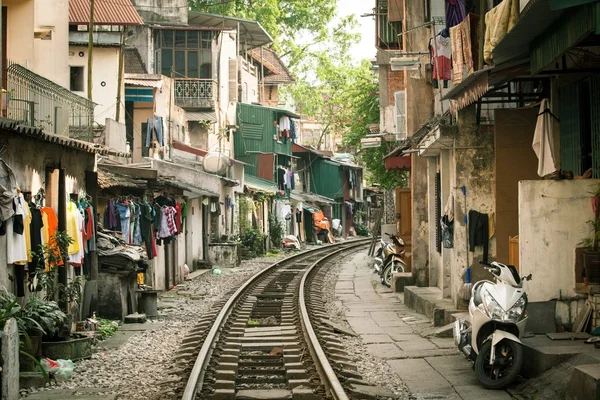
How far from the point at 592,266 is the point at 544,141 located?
2.81 meters

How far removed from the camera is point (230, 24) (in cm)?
4616

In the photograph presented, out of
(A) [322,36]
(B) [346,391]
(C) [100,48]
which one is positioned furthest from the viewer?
(A) [322,36]

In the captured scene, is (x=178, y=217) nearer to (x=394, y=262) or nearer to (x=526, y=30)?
(x=394, y=262)

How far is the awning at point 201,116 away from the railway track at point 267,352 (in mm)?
20409

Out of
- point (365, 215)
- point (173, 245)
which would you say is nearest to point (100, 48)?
point (173, 245)

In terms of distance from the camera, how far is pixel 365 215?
80.9m

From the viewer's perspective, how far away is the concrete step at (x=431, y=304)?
53.7 ft

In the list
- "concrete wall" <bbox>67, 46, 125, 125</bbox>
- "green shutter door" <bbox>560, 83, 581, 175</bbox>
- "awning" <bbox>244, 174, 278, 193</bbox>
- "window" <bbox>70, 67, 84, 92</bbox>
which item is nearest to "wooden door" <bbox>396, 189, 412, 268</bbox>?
"concrete wall" <bbox>67, 46, 125, 125</bbox>

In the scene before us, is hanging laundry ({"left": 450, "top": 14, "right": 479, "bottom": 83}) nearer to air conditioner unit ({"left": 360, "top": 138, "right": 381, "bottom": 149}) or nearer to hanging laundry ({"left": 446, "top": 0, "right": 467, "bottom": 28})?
hanging laundry ({"left": 446, "top": 0, "right": 467, "bottom": 28})

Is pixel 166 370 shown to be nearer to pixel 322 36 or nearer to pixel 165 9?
pixel 165 9

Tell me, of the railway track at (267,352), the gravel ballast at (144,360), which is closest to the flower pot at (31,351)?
the gravel ballast at (144,360)

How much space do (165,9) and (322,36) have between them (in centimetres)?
2067

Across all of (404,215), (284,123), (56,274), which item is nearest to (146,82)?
(404,215)

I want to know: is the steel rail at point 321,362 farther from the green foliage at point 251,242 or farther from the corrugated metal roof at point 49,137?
the green foliage at point 251,242
